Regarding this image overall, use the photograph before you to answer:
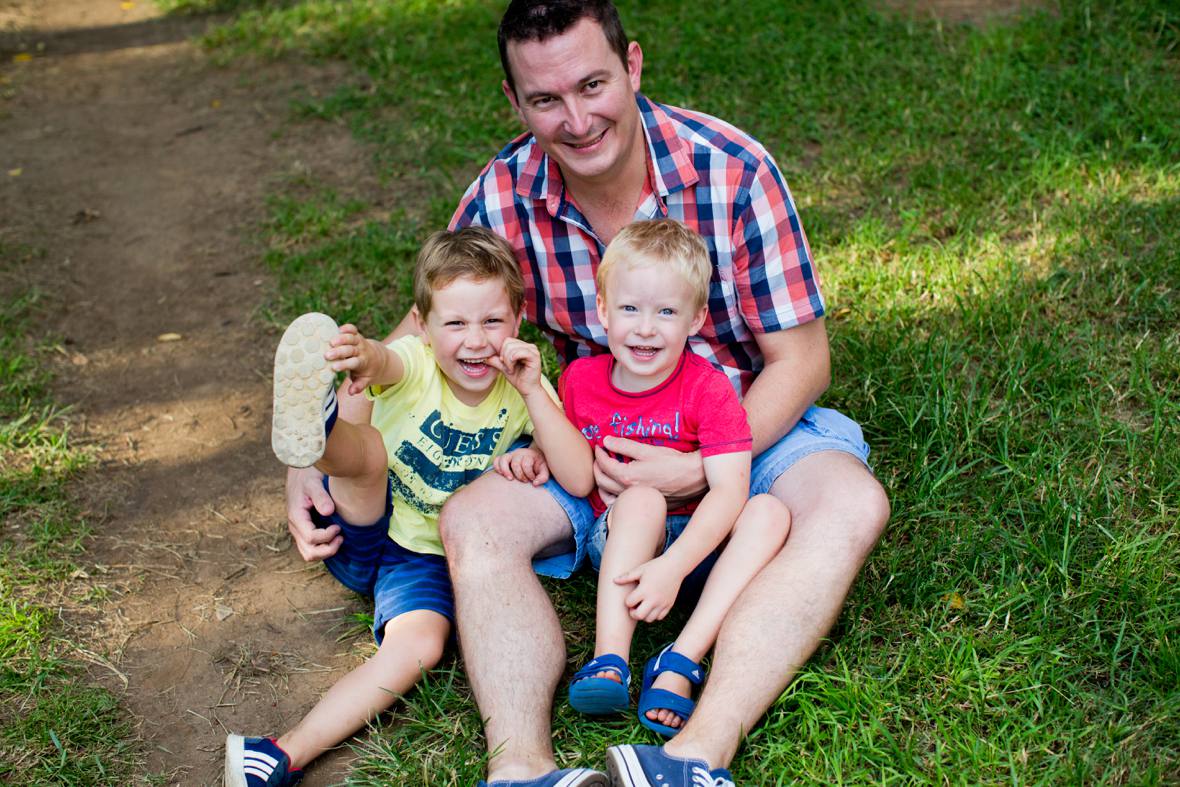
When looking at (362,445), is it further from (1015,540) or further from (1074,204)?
(1074,204)

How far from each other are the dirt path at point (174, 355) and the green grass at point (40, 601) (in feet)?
0.23

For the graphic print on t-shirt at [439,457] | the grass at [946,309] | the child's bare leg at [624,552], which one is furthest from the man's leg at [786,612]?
the graphic print on t-shirt at [439,457]

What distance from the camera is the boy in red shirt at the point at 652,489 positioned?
2.47 m

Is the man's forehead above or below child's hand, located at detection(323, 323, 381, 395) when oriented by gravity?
above

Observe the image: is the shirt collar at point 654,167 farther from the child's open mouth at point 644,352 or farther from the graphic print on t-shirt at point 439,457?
the graphic print on t-shirt at point 439,457

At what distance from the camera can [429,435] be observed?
111 inches

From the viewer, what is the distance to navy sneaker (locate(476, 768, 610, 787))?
220 cm

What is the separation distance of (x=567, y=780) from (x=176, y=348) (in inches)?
108

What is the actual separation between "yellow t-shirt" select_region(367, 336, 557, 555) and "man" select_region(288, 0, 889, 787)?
0.13 metres

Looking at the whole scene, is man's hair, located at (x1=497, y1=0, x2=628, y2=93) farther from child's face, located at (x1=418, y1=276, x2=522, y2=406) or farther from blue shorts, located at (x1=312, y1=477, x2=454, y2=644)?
blue shorts, located at (x1=312, y1=477, x2=454, y2=644)

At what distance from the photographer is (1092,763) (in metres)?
2.21

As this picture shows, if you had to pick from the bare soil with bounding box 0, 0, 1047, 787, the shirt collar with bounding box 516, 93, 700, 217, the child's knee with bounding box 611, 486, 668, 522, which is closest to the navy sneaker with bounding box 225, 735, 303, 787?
the bare soil with bounding box 0, 0, 1047, 787

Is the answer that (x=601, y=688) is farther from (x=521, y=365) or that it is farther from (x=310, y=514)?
(x=310, y=514)

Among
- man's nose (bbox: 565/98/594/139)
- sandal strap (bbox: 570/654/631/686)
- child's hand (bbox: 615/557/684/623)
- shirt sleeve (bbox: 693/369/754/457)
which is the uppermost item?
man's nose (bbox: 565/98/594/139)
